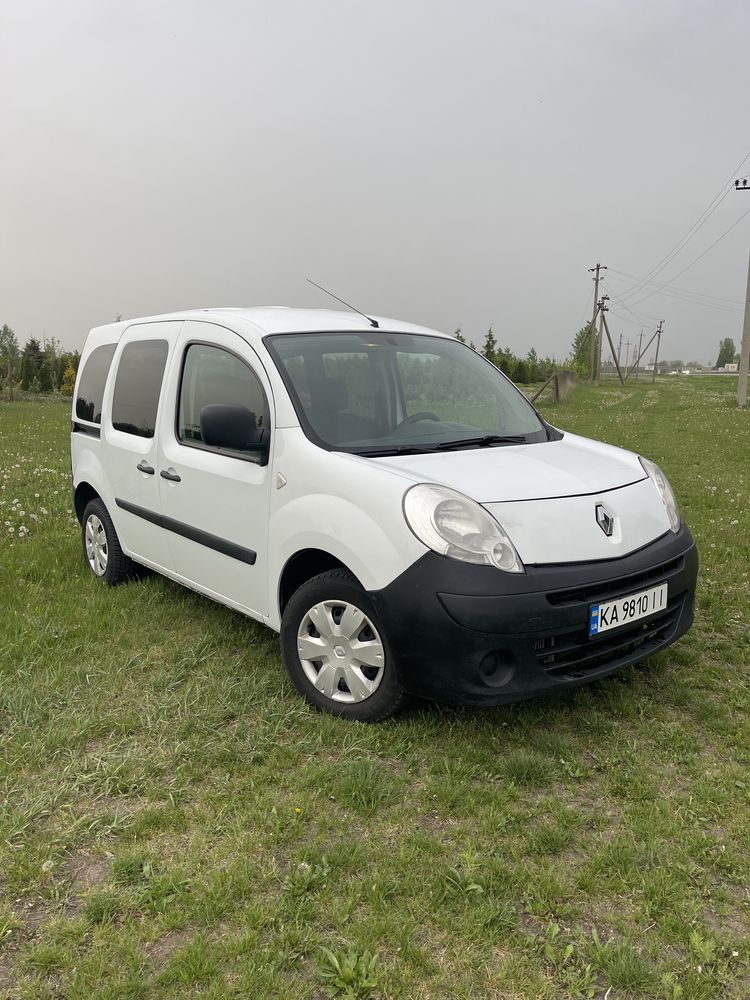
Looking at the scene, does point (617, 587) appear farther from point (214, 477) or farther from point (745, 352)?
point (745, 352)

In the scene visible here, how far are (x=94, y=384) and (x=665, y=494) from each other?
13.0 feet

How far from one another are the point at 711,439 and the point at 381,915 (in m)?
14.1

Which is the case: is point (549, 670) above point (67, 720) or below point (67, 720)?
above

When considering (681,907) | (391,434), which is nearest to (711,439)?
(391,434)

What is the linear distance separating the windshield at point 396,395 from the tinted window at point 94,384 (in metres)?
2.00

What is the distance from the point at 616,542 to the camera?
3186 millimetres

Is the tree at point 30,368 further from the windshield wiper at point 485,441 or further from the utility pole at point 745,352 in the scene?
the windshield wiper at point 485,441

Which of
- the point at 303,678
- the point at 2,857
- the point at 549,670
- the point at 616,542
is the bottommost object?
the point at 2,857

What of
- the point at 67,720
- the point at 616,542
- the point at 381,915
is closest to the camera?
the point at 381,915

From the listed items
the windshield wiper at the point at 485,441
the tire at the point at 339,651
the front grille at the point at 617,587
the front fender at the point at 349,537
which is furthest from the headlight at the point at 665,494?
the tire at the point at 339,651

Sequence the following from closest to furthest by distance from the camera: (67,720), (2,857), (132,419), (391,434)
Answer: (2,857)
(67,720)
(391,434)
(132,419)

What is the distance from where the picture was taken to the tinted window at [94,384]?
17.4ft

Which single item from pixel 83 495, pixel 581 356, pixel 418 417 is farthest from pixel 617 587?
pixel 581 356

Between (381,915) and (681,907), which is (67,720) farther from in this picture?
(681,907)
